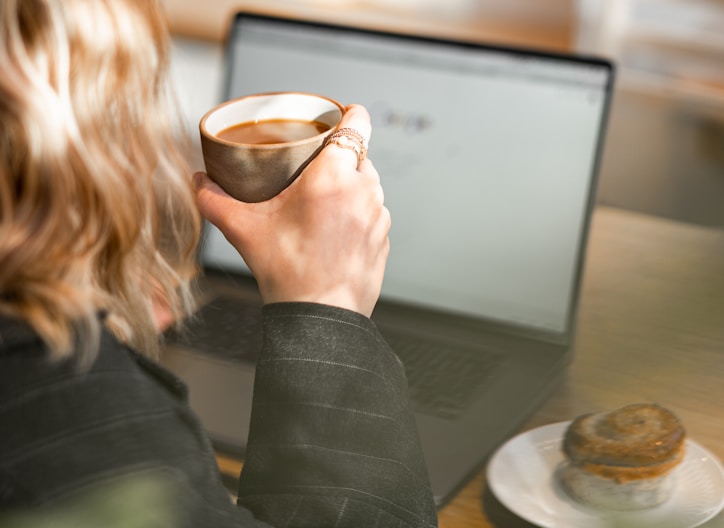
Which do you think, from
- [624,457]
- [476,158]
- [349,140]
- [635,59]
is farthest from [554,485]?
[635,59]

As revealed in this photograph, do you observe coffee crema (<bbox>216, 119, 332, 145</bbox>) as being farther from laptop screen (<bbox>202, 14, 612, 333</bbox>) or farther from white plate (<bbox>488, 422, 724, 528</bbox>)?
laptop screen (<bbox>202, 14, 612, 333</bbox>)

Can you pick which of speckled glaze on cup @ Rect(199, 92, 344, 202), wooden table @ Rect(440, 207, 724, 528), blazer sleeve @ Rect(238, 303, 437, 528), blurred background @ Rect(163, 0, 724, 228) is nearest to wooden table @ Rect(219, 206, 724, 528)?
wooden table @ Rect(440, 207, 724, 528)

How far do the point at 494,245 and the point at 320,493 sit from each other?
1.57ft

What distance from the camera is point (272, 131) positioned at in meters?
0.56

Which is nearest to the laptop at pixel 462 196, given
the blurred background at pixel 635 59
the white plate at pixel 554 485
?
the white plate at pixel 554 485

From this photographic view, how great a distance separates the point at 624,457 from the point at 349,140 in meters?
0.29

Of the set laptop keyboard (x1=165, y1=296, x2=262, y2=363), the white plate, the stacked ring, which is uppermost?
the stacked ring

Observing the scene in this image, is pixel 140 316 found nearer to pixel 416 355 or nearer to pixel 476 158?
pixel 416 355

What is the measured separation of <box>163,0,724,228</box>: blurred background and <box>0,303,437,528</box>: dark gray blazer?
66.6 inches

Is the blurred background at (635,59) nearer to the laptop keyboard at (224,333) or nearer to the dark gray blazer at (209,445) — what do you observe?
the laptop keyboard at (224,333)

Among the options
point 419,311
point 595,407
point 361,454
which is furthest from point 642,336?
point 361,454

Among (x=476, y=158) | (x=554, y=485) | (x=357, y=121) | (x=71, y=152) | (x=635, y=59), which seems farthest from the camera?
(x=635, y=59)

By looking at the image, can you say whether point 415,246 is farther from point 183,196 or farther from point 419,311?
point 183,196

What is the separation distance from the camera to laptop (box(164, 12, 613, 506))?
88 cm
